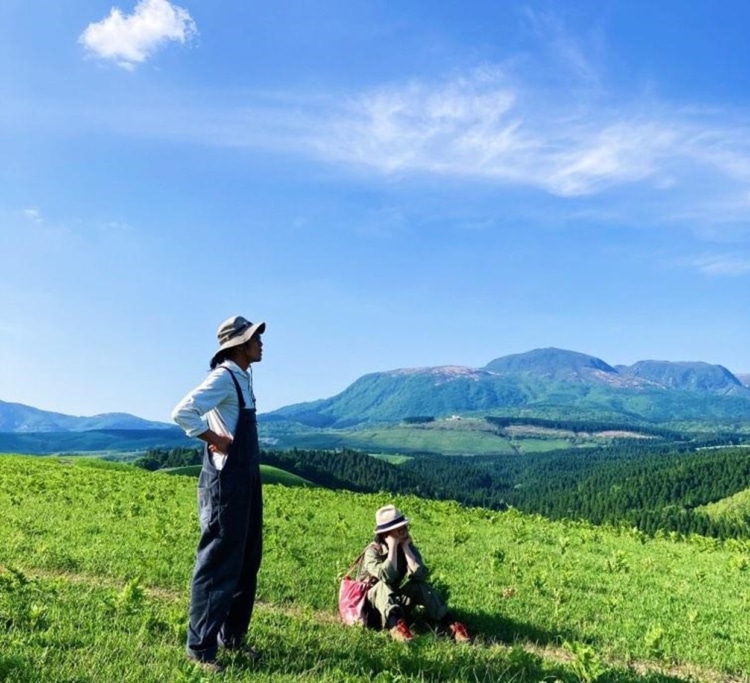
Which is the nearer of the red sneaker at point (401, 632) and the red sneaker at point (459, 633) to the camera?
the red sneaker at point (401, 632)

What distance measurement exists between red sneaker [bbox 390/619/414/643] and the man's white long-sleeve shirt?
12.2ft

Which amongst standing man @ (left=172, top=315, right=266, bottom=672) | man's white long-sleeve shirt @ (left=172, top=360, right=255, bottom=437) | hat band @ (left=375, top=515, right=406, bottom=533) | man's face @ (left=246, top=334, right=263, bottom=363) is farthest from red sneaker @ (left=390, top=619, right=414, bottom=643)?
man's face @ (left=246, top=334, right=263, bottom=363)

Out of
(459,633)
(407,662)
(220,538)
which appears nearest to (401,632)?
(459,633)

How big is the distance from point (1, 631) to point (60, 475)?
28155mm

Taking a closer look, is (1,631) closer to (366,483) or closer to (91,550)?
(91,550)

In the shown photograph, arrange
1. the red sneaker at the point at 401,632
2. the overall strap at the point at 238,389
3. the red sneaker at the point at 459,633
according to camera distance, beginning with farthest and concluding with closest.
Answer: the red sneaker at the point at 459,633 → the red sneaker at the point at 401,632 → the overall strap at the point at 238,389

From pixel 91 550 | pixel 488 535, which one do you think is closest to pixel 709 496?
pixel 488 535

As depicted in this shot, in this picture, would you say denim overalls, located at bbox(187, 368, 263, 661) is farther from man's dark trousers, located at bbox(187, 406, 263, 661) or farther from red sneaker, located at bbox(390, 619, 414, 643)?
red sneaker, located at bbox(390, 619, 414, 643)

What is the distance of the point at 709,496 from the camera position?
19550cm

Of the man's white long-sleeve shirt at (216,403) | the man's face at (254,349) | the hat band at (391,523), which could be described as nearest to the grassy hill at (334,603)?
the hat band at (391,523)

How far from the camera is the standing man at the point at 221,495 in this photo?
7.12 meters

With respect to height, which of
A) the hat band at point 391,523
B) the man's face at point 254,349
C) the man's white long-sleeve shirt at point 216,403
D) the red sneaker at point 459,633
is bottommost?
the red sneaker at point 459,633

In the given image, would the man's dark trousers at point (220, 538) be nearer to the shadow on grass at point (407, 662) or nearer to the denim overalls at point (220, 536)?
the denim overalls at point (220, 536)

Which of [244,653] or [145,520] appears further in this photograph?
[145,520]
